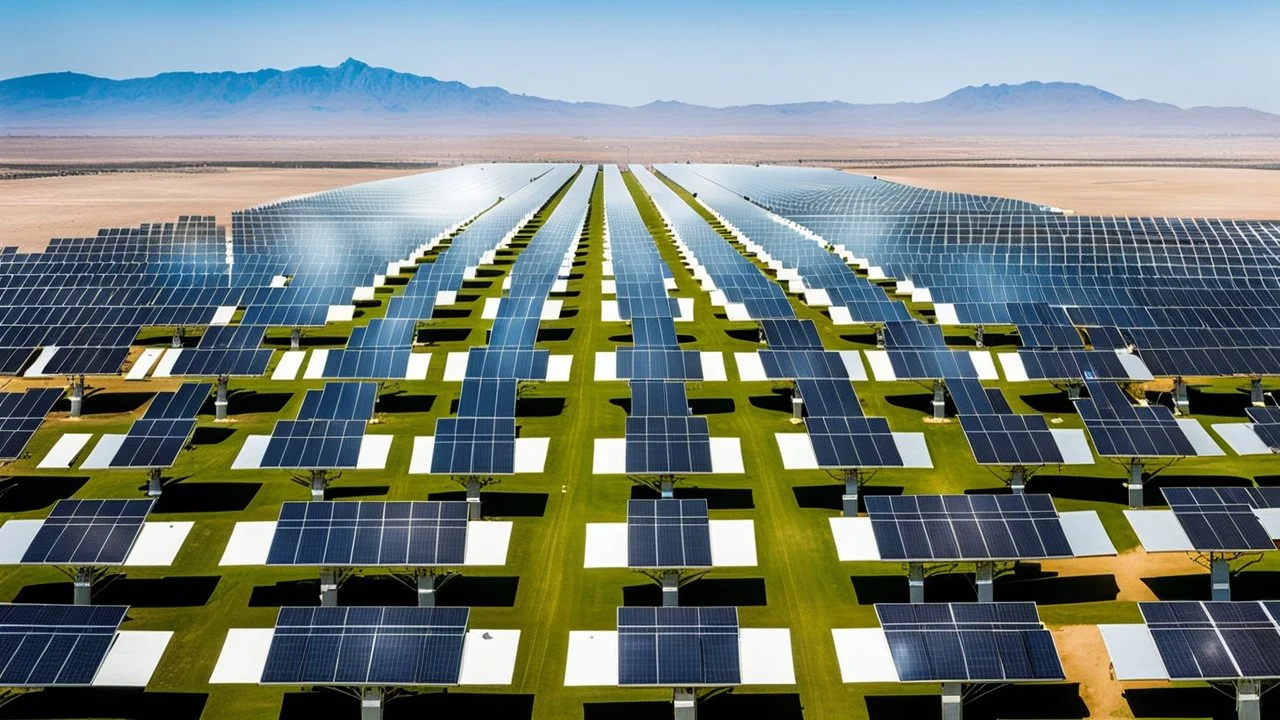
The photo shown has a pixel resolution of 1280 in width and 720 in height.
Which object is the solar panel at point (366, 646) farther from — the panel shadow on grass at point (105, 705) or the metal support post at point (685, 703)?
the metal support post at point (685, 703)

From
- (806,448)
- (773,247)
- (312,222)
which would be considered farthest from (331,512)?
(312,222)

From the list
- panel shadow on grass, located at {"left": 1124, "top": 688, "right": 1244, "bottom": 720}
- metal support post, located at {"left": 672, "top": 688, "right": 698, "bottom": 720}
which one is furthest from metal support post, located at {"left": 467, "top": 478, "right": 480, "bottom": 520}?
panel shadow on grass, located at {"left": 1124, "top": 688, "right": 1244, "bottom": 720}

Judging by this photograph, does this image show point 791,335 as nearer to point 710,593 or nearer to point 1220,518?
point 710,593

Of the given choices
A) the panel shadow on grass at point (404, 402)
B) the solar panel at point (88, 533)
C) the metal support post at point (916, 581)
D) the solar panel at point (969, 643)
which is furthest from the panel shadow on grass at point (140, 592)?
the metal support post at point (916, 581)

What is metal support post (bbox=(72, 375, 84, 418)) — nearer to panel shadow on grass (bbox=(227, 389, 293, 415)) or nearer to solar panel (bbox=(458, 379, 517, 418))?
panel shadow on grass (bbox=(227, 389, 293, 415))

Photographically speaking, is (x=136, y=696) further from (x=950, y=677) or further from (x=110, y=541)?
(x=950, y=677)

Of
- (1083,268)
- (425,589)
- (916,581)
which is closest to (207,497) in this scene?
(425,589)
